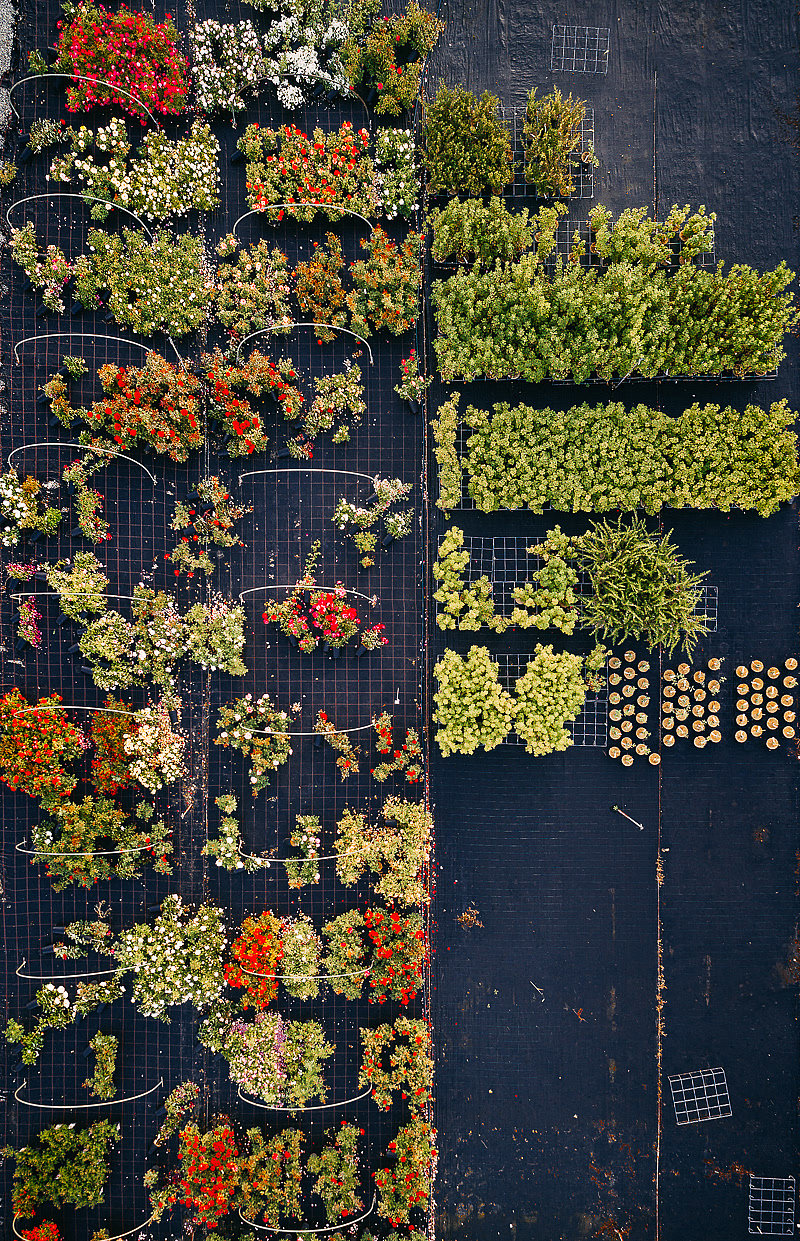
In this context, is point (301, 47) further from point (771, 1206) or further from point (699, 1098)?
point (771, 1206)

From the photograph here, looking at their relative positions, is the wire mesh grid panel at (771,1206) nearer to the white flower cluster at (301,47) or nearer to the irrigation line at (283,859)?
the irrigation line at (283,859)

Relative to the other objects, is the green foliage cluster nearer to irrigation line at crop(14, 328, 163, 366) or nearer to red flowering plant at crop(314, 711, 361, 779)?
irrigation line at crop(14, 328, 163, 366)

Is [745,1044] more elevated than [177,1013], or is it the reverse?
[177,1013]

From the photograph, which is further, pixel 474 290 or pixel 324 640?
pixel 324 640

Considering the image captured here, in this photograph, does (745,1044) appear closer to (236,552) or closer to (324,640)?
(324,640)

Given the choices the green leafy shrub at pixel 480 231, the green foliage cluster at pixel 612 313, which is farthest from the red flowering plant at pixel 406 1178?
the green leafy shrub at pixel 480 231

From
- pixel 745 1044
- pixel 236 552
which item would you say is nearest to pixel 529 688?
pixel 236 552
